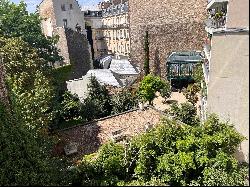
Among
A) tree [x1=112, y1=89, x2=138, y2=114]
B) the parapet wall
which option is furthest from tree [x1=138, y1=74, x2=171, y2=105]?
→ the parapet wall

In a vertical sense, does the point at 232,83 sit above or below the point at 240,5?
below

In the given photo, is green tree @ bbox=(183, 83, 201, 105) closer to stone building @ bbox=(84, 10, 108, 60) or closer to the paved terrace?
the paved terrace

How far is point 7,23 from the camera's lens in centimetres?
3262

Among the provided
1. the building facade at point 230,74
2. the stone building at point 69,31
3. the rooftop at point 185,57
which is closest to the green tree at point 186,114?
the building facade at point 230,74

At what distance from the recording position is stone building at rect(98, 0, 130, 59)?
4784cm

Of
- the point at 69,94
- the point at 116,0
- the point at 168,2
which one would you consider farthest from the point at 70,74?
the point at 116,0

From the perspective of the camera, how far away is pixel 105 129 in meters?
22.6

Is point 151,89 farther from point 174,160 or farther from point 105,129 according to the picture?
point 174,160

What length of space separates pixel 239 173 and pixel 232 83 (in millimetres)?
3900

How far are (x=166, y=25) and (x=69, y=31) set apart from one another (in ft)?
37.3

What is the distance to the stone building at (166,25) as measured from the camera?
117 ft

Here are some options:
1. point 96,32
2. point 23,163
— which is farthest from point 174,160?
point 96,32

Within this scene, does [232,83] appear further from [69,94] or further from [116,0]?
[116,0]

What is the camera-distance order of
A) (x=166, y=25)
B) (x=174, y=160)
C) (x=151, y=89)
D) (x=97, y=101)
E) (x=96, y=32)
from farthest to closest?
(x=96, y=32)
(x=166, y=25)
(x=151, y=89)
(x=97, y=101)
(x=174, y=160)
